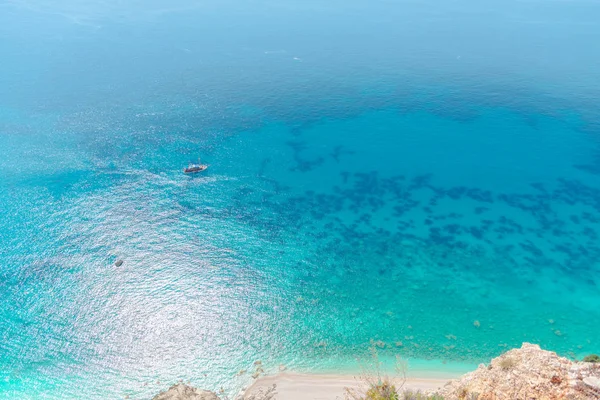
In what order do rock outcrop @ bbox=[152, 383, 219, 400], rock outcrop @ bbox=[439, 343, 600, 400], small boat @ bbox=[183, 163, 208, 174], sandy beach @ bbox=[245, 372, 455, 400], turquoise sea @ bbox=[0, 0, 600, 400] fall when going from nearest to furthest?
rock outcrop @ bbox=[439, 343, 600, 400], rock outcrop @ bbox=[152, 383, 219, 400], sandy beach @ bbox=[245, 372, 455, 400], turquoise sea @ bbox=[0, 0, 600, 400], small boat @ bbox=[183, 163, 208, 174]

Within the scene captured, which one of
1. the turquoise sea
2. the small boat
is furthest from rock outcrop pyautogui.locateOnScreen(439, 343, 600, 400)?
the small boat

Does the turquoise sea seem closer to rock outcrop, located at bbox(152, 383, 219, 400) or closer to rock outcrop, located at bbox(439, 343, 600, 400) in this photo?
rock outcrop, located at bbox(152, 383, 219, 400)

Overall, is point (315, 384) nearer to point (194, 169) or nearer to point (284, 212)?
point (284, 212)

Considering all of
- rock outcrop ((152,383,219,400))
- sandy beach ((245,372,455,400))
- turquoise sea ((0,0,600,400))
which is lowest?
sandy beach ((245,372,455,400))

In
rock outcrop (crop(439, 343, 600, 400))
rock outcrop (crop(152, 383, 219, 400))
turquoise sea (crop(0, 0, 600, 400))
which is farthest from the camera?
turquoise sea (crop(0, 0, 600, 400))

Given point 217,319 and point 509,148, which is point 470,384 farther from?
point 509,148

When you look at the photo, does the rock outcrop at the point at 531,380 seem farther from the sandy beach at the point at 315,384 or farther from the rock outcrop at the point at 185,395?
the rock outcrop at the point at 185,395

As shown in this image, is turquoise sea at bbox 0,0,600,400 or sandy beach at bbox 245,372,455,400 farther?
turquoise sea at bbox 0,0,600,400
